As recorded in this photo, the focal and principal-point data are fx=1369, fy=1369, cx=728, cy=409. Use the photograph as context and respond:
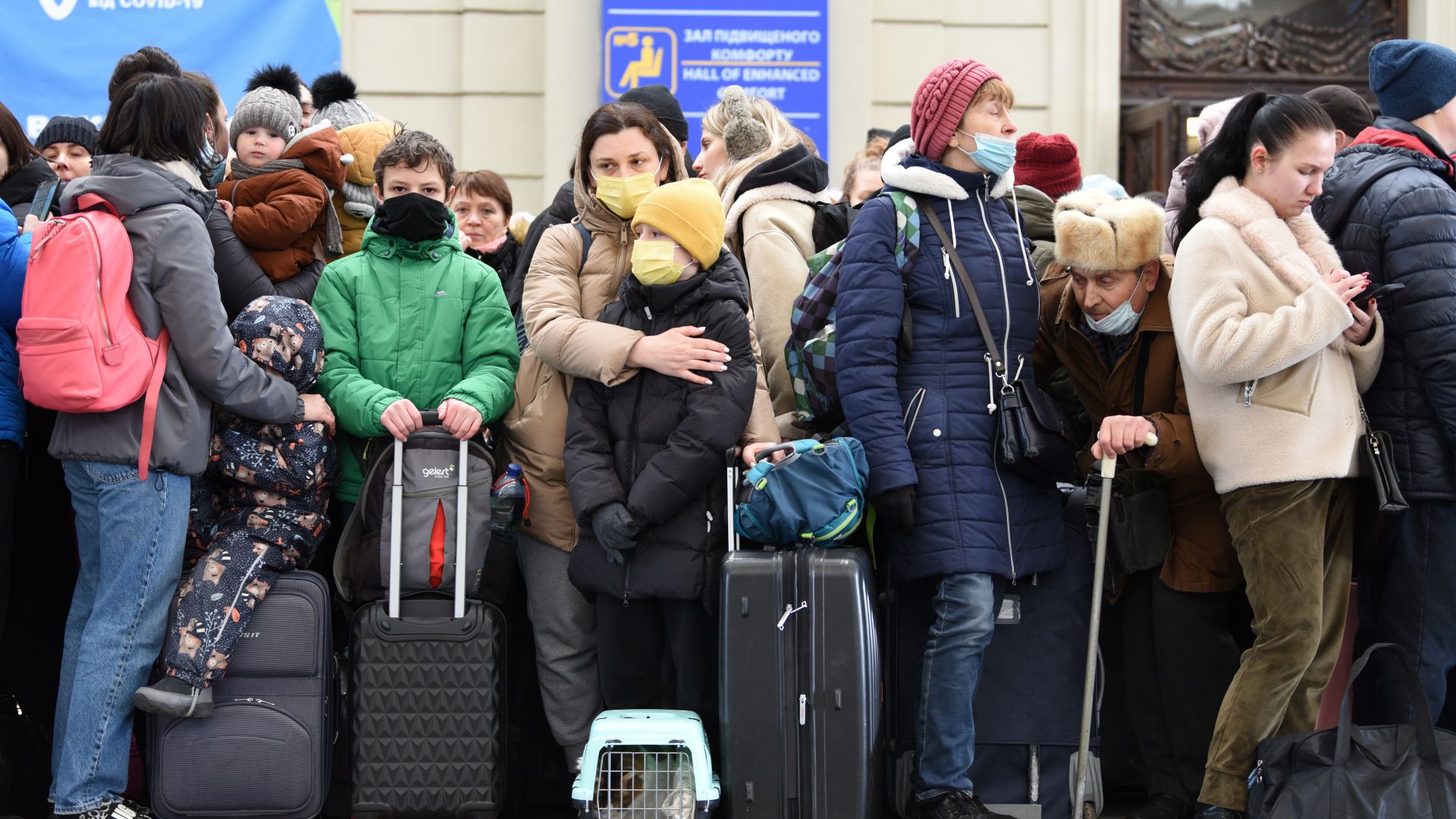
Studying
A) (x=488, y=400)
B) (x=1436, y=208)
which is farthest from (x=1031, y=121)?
(x=488, y=400)

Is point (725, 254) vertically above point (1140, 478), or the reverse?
point (725, 254)

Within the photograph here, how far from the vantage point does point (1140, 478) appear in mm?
3822

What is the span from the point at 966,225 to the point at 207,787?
99.1 inches

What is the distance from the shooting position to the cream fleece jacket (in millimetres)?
3434

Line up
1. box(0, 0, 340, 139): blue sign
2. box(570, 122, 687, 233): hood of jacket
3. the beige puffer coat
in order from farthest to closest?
box(0, 0, 340, 139): blue sign
box(570, 122, 687, 233): hood of jacket
the beige puffer coat

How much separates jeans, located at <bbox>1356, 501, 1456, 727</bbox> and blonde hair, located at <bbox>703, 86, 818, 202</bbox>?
7.13 ft

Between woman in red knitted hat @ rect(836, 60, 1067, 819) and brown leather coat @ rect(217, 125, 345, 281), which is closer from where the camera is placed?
woman in red knitted hat @ rect(836, 60, 1067, 819)

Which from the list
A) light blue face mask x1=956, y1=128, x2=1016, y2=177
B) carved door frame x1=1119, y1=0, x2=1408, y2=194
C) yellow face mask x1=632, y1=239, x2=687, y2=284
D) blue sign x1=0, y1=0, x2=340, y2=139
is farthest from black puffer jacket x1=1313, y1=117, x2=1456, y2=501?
blue sign x1=0, y1=0, x2=340, y2=139

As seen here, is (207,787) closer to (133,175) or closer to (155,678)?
(155,678)

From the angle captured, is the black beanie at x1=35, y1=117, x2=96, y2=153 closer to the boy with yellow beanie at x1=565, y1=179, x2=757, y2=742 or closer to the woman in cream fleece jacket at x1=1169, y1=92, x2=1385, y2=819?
the boy with yellow beanie at x1=565, y1=179, x2=757, y2=742

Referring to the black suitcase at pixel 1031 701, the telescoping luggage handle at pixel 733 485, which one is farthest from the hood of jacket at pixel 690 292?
the black suitcase at pixel 1031 701

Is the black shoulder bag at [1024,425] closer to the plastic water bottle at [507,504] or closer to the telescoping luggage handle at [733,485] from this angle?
the telescoping luggage handle at [733,485]

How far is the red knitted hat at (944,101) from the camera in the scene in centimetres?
365

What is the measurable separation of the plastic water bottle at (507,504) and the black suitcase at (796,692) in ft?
2.23
